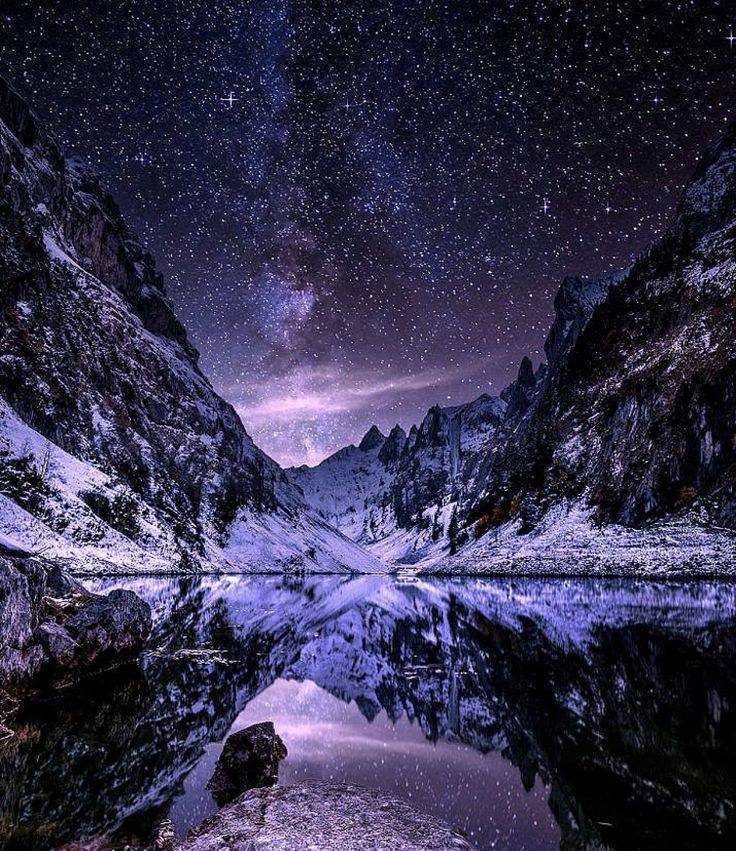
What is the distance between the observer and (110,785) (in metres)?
6.96

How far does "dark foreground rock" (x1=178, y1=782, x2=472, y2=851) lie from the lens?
4680 mm

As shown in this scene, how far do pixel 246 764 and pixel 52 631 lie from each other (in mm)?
9960

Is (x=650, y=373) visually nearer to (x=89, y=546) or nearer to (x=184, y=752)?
(x=184, y=752)

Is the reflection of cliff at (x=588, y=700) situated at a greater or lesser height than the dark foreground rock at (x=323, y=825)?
lesser

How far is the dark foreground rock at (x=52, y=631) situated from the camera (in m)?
11.9

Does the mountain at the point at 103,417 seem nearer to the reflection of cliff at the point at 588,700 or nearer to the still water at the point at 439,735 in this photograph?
the still water at the point at 439,735

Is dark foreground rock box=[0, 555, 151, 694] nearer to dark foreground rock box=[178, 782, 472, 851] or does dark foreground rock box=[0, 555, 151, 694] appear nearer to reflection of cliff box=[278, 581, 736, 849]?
reflection of cliff box=[278, 581, 736, 849]

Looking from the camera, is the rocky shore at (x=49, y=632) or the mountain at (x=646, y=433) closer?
the rocky shore at (x=49, y=632)

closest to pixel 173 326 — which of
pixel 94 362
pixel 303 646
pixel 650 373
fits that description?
pixel 94 362

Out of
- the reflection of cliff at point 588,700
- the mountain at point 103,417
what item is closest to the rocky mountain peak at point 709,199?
the reflection of cliff at point 588,700

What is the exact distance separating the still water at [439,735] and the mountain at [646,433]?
46.6 m

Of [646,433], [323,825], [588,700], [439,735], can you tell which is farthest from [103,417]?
[323,825]

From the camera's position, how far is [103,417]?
332ft

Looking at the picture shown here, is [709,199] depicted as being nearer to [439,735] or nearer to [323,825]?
[439,735]
